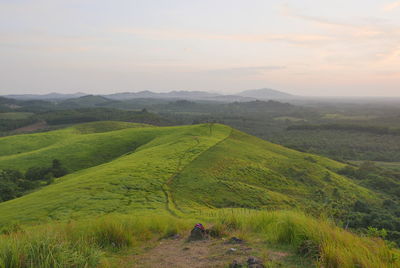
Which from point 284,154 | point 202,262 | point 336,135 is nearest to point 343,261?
point 202,262

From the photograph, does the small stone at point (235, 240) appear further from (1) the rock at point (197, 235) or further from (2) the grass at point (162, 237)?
(1) the rock at point (197, 235)

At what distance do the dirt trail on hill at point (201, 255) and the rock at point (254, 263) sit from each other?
0.19 m

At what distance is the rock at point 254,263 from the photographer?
597 cm

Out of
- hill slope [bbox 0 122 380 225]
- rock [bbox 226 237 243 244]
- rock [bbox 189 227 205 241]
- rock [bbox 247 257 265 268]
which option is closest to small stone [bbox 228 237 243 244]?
rock [bbox 226 237 243 244]

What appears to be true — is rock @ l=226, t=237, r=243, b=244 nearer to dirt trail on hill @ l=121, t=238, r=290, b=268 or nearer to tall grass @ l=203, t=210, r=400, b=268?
dirt trail on hill @ l=121, t=238, r=290, b=268

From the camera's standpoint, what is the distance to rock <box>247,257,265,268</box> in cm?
597

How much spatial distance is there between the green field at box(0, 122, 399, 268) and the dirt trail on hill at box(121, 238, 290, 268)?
29.7 inches

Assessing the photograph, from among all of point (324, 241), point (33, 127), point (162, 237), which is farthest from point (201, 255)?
point (33, 127)

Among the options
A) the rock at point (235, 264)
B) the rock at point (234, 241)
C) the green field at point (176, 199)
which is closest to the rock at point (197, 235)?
the green field at point (176, 199)

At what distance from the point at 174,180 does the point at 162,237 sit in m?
16.7

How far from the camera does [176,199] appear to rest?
69.5 feet

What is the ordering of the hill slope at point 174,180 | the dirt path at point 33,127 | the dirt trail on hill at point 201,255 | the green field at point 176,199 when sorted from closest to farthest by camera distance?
the green field at point 176,199
the dirt trail on hill at point 201,255
the hill slope at point 174,180
the dirt path at point 33,127

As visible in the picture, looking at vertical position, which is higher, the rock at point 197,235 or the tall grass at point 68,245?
the tall grass at point 68,245

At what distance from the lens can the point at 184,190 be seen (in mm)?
23938
